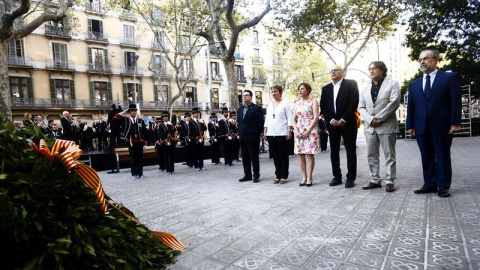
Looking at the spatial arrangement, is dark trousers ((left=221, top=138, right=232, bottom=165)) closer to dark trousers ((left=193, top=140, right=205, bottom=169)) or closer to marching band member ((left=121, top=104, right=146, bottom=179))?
dark trousers ((left=193, top=140, right=205, bottom=169))

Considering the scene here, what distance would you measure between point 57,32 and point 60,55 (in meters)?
2.30

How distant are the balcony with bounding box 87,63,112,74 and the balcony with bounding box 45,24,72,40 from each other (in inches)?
136

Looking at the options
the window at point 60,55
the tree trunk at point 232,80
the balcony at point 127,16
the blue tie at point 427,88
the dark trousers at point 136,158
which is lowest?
the dark trousers at point 136,158

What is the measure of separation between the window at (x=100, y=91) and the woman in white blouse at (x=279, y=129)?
32585 mm

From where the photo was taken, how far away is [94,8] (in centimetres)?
3412

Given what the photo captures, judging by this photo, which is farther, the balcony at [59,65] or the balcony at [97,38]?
the balcony at [97,38]

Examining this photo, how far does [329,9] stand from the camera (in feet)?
58.5

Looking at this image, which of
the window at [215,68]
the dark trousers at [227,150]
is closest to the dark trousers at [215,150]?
the dark trousers at [227,150]

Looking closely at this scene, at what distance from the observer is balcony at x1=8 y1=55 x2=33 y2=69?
1132 inches

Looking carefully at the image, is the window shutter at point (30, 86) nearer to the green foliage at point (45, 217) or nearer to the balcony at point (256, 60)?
the balcony at point (256, 60)

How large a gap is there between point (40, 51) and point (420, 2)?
3330cm

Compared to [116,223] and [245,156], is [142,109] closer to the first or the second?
[245,156]

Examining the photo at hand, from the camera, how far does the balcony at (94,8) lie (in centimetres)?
3330

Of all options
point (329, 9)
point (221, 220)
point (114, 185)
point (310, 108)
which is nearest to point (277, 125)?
point (310, 108)
